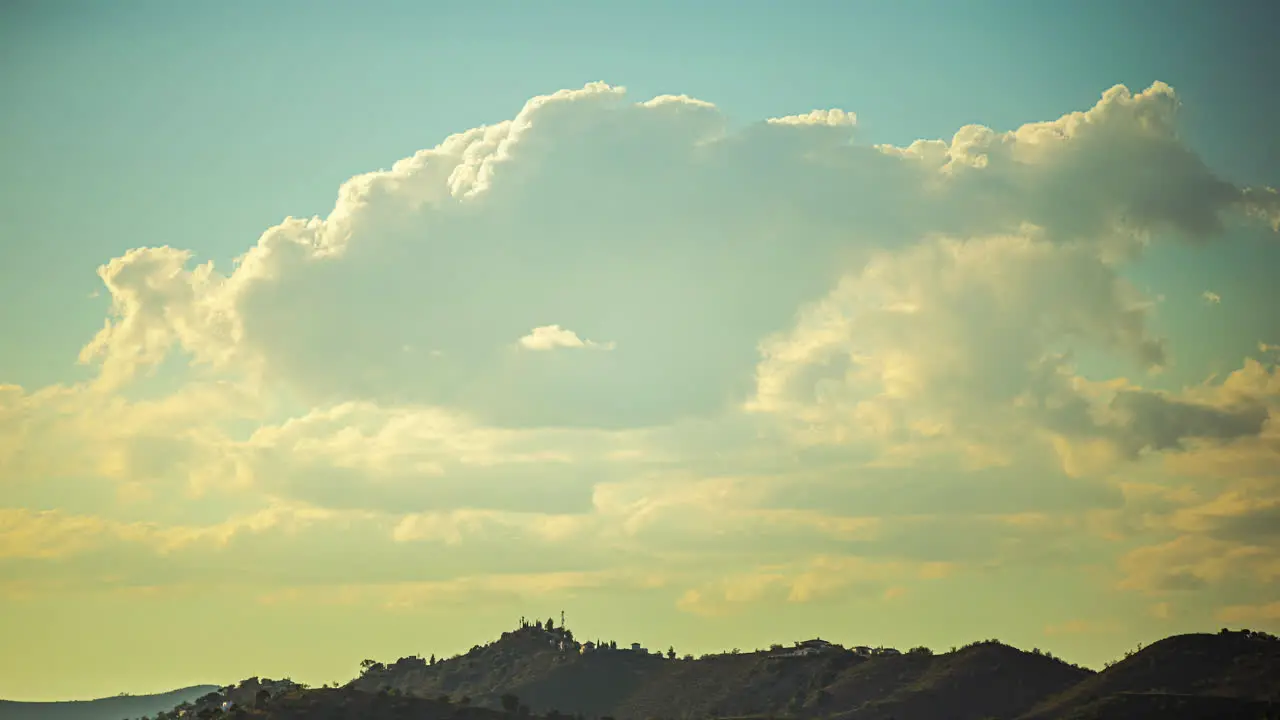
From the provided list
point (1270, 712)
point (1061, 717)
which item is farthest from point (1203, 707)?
point (1061, 717)

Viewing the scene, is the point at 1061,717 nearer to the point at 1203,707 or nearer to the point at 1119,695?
the point at 1119,695

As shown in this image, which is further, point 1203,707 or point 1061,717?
point 1061,717

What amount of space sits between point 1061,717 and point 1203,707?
75.6 feet

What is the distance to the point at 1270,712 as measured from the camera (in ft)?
577

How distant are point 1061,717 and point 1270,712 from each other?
31.1 meters

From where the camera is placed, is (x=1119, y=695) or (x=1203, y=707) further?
(x=1119, y=695)

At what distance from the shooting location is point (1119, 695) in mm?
196875

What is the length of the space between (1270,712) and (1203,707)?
326 inches

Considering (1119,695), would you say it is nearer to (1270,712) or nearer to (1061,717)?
(1061,717)

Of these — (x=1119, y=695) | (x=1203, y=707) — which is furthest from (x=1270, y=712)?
(x=1119, y=695)

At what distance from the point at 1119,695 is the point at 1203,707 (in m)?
16.5

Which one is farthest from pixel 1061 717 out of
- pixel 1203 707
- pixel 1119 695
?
pixel 1203 707

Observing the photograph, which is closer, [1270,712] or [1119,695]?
[1270,712]

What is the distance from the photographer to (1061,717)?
656 ft
